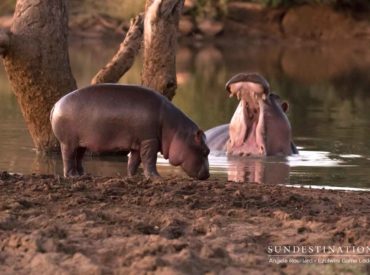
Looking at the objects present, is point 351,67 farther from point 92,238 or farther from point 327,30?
point 92,238

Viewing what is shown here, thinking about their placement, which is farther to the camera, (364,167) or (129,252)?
(364,167)

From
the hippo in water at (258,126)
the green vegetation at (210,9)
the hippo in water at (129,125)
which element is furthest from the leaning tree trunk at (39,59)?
the green vegetation at (210,9)

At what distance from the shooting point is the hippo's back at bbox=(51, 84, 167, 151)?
253 inches

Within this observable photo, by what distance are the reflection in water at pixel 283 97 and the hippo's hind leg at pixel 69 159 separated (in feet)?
4.71

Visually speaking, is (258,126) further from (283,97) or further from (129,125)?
(283,97)

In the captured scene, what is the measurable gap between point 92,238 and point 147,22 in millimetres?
5288

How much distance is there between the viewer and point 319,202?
18.6 feet

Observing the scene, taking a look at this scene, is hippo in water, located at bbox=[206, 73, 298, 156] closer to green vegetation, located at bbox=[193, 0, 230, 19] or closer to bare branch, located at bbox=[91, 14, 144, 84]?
bare branch, located at bbox=[91, 14, 144, 84]

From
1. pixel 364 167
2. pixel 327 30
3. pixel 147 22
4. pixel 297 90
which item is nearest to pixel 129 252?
pixel 364 167

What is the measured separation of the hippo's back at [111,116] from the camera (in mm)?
6438

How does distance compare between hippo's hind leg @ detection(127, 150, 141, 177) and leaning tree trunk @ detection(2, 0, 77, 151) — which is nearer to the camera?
hippo's hind leg @ detection(127, 150, 141, 177)

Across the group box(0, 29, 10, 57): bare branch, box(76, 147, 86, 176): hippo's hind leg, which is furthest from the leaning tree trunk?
box(76, 147, 86, 176): hippo's hind leg

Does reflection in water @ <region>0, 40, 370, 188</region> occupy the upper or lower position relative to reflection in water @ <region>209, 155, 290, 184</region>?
lower

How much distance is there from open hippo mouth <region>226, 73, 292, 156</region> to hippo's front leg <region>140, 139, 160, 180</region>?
8.43 ft
